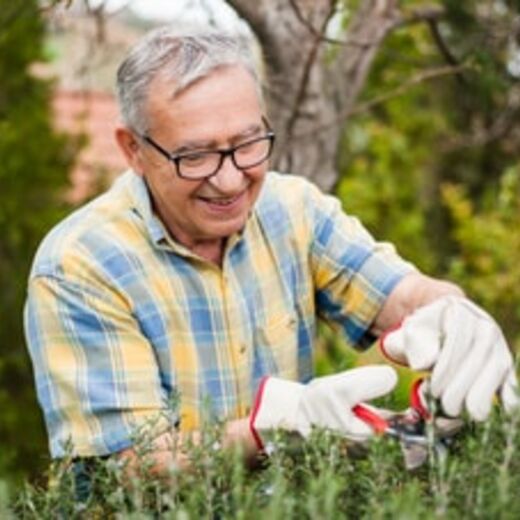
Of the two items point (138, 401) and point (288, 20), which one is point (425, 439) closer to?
point (138, 401)

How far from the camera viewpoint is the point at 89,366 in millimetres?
2812

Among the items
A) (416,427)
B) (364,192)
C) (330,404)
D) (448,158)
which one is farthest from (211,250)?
(448,158)

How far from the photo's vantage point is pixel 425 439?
2.15 meters

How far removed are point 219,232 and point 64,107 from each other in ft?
28.7

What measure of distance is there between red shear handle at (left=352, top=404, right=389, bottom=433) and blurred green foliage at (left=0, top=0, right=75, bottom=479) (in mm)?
3931

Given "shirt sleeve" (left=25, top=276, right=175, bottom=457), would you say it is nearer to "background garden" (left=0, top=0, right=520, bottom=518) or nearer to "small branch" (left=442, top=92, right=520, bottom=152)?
"background garden" (left=0, top=0, right=520, bottom=518)

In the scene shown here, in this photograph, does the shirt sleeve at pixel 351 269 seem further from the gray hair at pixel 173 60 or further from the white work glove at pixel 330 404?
the white work glove at pixel 330 404

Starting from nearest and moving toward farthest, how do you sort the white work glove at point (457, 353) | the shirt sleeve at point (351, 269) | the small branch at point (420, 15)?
the white work glove at point (457, 353)
the shirt sleeve at point (351, 269)
the small branch at point (420, 15)

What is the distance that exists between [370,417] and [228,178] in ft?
2.10

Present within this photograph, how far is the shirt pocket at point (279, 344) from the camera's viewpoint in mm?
3076

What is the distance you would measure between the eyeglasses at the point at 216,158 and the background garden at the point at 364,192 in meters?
0.65

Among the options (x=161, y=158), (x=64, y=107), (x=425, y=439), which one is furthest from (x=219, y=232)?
(x=64, y=107)

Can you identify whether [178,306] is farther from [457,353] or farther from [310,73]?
[310,73]

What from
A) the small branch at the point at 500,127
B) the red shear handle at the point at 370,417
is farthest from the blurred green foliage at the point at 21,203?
the red shear handle at the point at 370,417
